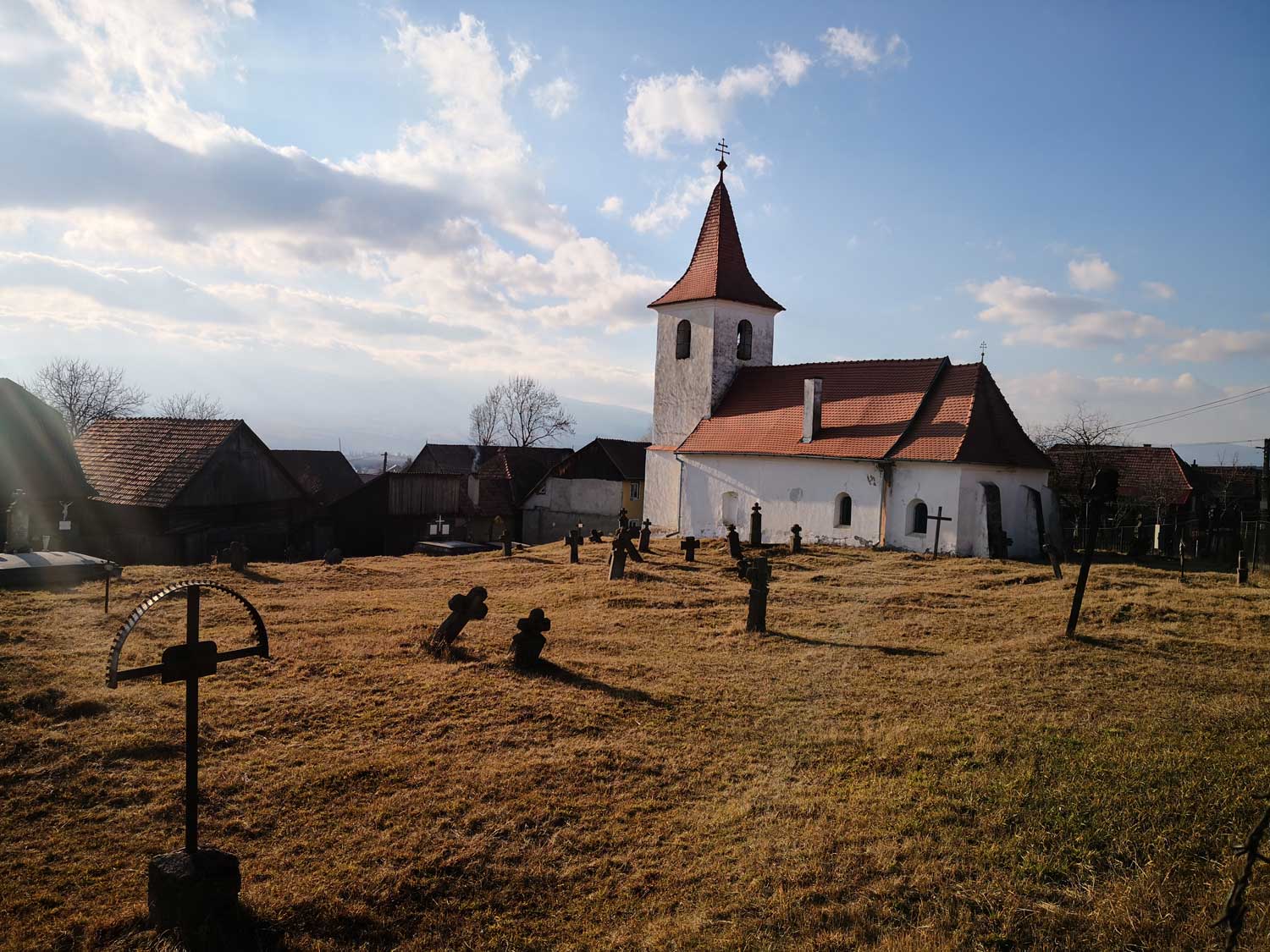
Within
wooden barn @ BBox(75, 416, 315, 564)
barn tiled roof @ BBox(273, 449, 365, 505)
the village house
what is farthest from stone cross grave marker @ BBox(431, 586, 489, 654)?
barn tiled roof @ BBox(273, 449, 365, 505)

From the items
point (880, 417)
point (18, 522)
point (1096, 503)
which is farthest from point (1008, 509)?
point (18, 522)

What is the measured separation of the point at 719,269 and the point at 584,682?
2430cm

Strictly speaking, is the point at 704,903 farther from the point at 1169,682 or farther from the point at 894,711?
the point at 1169,682

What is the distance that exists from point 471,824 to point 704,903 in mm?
2005

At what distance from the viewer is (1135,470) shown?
1543 inches

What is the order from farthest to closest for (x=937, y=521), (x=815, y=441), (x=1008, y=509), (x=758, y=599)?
(x=815, y=441) < (x=1008, y=509) < (x=937, y=521) < (x=758, y=599)

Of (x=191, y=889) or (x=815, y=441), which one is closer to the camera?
(x=191, y=889)

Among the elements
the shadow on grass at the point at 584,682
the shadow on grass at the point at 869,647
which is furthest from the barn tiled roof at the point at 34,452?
the shadow on grass at the point at 869,647

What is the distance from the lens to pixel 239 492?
27031mm

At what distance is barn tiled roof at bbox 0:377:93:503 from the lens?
2217cm

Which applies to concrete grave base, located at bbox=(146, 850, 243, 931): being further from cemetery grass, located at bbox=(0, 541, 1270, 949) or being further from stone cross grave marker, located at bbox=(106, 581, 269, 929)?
cemetery grass, located at bbox=(0, 541, 1270, 949)

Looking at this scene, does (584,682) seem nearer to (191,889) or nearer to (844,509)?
(191,889)

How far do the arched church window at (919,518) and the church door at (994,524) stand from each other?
1.81 m

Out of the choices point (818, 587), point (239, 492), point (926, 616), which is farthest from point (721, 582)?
point (239, 492)
